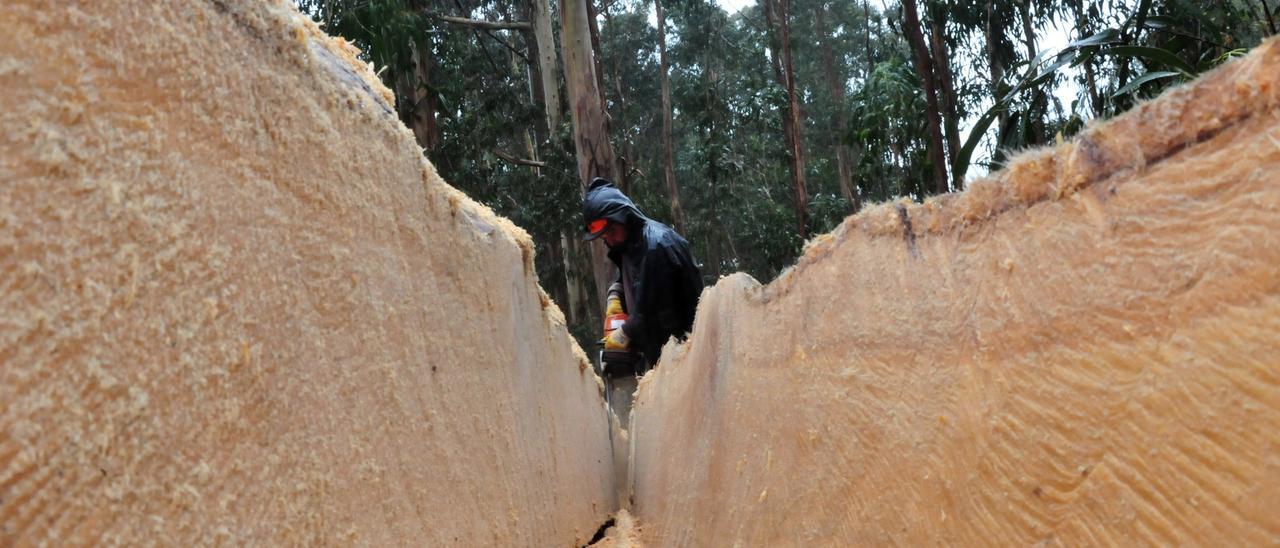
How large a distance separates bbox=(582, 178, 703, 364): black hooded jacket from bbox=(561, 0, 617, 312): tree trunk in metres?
4.14

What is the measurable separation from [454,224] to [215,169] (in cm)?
79

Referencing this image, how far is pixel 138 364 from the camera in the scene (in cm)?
81

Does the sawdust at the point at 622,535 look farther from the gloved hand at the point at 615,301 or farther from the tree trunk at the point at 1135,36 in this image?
the tree trunk at the point at 1135,36

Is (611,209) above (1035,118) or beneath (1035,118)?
beneath

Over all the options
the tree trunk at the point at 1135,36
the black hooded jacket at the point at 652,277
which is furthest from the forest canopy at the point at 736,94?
the black hooded jacket at the point at 652,277

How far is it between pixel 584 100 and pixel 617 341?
4.73 m

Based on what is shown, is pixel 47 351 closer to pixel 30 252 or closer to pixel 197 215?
pixel 30 252

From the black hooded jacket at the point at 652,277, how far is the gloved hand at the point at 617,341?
1.4 inches

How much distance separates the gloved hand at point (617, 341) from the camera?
425 cm

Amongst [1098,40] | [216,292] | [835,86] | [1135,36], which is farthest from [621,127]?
[216,292]

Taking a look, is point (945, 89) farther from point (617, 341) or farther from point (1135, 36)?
point (617, 341)

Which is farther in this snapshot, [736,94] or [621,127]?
[736,94]

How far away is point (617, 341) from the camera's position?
4293mm

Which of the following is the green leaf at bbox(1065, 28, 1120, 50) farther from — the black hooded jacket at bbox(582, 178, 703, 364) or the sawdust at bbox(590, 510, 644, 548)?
the sawdust at bbox(590, 510, 644, 548)
